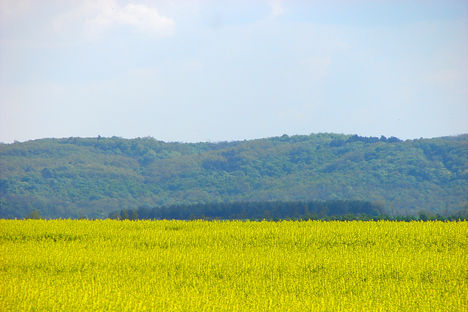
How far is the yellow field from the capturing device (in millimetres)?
14195

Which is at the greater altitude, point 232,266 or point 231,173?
point 231,173

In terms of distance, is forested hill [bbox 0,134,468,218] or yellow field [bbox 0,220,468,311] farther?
forested hill [bbox 0,134,468,218]

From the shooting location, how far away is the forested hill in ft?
429

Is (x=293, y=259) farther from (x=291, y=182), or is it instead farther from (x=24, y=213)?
(x=291, y=182)

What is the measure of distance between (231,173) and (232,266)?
14141cm

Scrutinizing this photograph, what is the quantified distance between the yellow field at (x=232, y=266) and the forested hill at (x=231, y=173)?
320 feet

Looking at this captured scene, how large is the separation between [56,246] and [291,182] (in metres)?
128

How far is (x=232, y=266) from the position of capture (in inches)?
707

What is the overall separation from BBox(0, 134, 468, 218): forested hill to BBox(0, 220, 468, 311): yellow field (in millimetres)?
97635

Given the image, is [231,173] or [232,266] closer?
[232,266]

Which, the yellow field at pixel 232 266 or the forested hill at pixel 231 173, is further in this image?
the forested hill at pixel 231 173

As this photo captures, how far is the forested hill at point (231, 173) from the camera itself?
429 ft

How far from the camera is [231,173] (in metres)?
159

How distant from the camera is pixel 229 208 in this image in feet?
340
